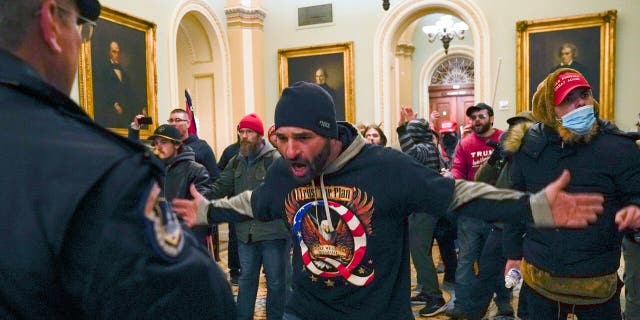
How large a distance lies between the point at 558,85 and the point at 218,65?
865 centimetres

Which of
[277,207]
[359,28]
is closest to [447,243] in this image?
[277,207]

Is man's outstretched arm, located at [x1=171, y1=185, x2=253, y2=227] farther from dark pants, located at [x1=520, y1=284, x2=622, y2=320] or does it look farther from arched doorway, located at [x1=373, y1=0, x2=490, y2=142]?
arched doorway, located at [x1=373, y1=0, x2=490, y2=142]

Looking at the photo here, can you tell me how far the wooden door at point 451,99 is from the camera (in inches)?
700

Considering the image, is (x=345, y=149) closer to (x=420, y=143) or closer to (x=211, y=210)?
(x=211, y=210)

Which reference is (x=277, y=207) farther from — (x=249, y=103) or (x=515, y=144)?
(x=249, y=103)

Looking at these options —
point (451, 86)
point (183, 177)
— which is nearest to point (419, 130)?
point (183, 177)

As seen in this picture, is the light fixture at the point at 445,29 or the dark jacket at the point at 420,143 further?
the light fixture at the point at 445,29

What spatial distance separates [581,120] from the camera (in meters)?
2.54

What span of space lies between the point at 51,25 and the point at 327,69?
10.2 m

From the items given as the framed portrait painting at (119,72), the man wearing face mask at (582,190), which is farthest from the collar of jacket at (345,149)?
the framed portrait painting at (119,72)

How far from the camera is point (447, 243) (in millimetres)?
5668

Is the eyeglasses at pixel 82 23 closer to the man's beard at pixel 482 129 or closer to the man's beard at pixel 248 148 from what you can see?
the man's beard at pixel 248 148

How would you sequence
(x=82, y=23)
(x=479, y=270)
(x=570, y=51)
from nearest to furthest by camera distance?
1. (x=82, y=23)
2. (x=479, y=270)
3. (x=570, y=51)

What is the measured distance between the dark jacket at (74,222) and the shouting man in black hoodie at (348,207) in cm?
Result: 147
